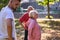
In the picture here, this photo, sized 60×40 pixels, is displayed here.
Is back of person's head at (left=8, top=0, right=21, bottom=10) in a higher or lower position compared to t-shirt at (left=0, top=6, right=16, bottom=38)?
higher

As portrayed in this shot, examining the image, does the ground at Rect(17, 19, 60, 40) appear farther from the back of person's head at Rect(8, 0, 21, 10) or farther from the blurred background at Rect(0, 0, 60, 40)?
the back of person's head at Rect(8, 0, 21, 10)

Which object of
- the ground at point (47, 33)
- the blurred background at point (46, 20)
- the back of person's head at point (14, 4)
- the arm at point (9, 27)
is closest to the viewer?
the arm at point (9, 27)

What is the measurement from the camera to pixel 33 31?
6.23 m

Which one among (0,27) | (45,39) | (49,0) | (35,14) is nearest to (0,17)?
(0,27)

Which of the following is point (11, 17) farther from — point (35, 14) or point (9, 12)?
point (35, 14)

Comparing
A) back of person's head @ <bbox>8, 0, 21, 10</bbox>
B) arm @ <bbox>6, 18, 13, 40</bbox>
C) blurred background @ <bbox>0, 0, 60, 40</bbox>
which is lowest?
blurred background @ <bbox>0, 0, 60, 40</bbox>

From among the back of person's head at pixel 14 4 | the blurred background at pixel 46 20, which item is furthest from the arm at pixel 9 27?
the blurred background at pixel 46 20

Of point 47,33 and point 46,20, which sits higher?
point 47,33

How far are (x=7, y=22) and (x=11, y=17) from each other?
112mm

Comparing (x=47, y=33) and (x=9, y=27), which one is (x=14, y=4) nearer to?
(x=9, y=27)

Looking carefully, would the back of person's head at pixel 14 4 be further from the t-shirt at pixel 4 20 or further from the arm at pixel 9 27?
the arm at pixel 9 27

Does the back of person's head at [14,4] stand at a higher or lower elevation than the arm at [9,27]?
higher

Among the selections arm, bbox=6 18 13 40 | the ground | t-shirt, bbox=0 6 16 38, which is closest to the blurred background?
the ground

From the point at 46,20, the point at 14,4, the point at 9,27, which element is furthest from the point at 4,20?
the point at 46,20
